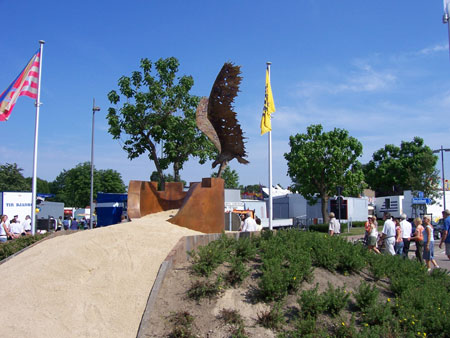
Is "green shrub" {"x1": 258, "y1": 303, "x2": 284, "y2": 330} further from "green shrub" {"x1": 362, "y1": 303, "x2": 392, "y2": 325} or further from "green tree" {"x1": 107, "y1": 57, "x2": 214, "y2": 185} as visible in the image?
"green tree" {"x1": 107, "y1": 57, "x2": 214, "y2": 185}

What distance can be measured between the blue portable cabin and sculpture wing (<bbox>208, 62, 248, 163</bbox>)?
976 cm

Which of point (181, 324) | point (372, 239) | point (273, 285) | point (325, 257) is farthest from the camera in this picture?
point (372, 239)

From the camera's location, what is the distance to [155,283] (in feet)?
23.0

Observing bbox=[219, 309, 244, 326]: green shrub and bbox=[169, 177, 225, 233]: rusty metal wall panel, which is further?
bbox=[169, 177, 225, 233]: rusty metal wall panel

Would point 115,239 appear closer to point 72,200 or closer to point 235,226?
point 235,226

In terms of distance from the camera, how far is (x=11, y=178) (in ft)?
177

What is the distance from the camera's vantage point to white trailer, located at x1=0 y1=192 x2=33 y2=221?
75.8ft

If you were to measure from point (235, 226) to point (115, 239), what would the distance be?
443 inches

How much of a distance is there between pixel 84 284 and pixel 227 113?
7168 millimetres

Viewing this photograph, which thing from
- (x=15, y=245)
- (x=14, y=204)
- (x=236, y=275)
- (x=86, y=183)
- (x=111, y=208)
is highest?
(x=86, y=183)

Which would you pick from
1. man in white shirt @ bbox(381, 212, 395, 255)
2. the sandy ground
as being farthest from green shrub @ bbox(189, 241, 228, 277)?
man in white shirt @ bbox(381, 212, 395, 255)

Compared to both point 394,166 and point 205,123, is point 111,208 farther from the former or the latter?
point 394,166

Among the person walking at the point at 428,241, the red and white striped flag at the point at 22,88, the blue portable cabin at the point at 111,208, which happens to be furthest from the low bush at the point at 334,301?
the blue portable cabin at the point at 111,208

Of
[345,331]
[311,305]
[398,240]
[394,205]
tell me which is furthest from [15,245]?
[394,205]
